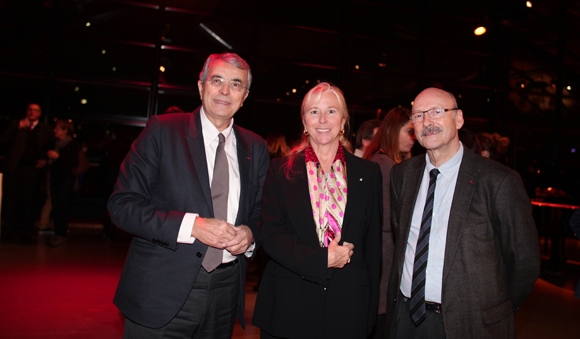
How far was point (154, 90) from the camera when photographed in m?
8.16

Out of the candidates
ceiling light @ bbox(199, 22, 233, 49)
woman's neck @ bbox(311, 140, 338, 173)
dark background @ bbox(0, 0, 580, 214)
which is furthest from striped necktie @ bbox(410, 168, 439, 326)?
ceiling light @ bbox(199, 22, 233, 49)

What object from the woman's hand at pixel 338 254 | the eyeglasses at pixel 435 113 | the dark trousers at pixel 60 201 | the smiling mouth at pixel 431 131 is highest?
the eyeglasses at pixel 435 113

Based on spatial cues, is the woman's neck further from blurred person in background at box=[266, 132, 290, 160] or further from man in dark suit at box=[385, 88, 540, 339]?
blurred person in background at box=[266, 132, 290, 160]

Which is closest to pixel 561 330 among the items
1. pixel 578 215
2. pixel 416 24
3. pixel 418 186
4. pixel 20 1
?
pixel 578 215

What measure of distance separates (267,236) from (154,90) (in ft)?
23.5

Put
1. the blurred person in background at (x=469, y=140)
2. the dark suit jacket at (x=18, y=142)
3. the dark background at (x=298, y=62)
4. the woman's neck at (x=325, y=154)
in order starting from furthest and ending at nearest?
1. the dark background at (x=298, y=62)
2. the dark suit jacket at (x=18, y=142)
3. the blurred person in background at (x=469, y=140)
4. the woman's neck at (x=325, y=154)

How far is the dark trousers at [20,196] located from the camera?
593cm

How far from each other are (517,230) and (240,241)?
46.0 inches

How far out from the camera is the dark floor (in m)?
3.23

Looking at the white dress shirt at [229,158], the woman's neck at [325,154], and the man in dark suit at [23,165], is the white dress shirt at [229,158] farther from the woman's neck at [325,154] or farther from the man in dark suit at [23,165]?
the man in dark suit at [23,165]

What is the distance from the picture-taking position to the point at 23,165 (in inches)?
235

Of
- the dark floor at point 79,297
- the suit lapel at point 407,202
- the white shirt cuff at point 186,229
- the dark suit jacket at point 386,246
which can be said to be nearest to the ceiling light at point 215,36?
the dark floor at point 79,297

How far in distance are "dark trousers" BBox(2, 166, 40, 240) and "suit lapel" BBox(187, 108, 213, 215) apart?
5383 mm

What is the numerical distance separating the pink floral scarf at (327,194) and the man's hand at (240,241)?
1.03 feet
